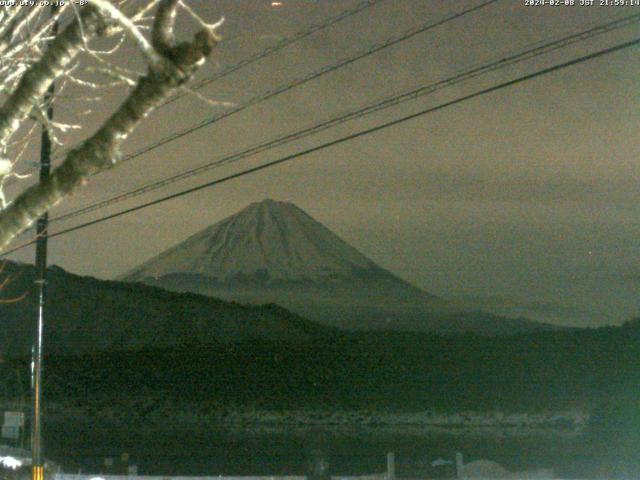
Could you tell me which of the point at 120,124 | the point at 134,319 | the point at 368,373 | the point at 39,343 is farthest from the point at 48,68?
the point at 134,319

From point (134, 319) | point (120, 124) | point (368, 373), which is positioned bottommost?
point (120, 124)

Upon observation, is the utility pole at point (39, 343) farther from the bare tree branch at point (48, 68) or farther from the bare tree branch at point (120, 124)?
the bare tree branch at point (120, 124)

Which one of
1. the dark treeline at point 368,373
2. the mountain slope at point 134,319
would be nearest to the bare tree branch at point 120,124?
the dark treeline at point 368,373

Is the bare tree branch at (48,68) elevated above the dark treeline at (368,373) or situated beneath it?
situated beneath

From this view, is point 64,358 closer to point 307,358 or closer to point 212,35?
point 307,358

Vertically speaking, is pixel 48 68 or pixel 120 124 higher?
pixel 48 68

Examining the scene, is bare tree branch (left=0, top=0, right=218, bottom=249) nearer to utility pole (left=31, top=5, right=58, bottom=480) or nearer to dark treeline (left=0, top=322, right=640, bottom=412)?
utility pole (left=31, top=5, right=58, bottom=480)

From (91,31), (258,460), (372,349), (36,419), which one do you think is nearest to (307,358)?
(372,349)

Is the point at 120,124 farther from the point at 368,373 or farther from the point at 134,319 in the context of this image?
the point at 134,319
